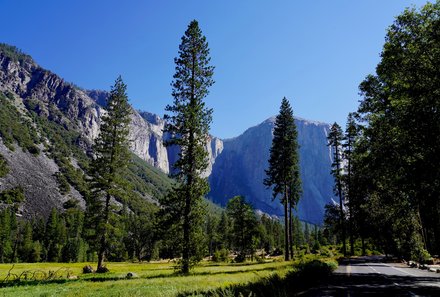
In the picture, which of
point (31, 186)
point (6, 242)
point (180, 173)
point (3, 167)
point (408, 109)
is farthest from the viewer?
point (31, 186)

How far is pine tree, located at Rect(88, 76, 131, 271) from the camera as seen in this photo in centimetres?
3650

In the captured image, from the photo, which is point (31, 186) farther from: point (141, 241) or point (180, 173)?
point (180, 173)

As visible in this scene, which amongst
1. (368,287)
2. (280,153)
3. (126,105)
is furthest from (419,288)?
(126,105)

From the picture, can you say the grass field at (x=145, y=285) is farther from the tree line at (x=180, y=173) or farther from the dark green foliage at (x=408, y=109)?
the dark green foliage at (x=408, y=109)

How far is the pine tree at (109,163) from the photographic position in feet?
120

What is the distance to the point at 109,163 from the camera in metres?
37.3

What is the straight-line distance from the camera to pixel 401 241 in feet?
140

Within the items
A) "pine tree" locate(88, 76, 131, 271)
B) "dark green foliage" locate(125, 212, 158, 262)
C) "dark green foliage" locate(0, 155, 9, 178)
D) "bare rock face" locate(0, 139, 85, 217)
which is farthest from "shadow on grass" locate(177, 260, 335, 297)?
"dark green foliage" locate(0, 155, 9, 178)

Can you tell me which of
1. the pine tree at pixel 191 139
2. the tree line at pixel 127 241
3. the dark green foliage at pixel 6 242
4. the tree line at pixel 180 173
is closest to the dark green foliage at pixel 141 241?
the tree line at pixel 127 241

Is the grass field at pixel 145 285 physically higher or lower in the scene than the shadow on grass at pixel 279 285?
lower

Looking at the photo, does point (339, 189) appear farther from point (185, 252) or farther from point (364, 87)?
point (185, 252)

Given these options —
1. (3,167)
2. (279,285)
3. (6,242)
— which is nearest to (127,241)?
(6,242)

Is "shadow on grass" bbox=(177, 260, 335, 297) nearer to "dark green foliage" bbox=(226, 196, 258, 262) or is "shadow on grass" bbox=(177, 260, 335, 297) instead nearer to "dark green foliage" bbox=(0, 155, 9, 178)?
"dark green foliage" bbox=(226, 196, 258, 262)

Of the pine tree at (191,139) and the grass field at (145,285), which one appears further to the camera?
the pine tree at (191,139)
